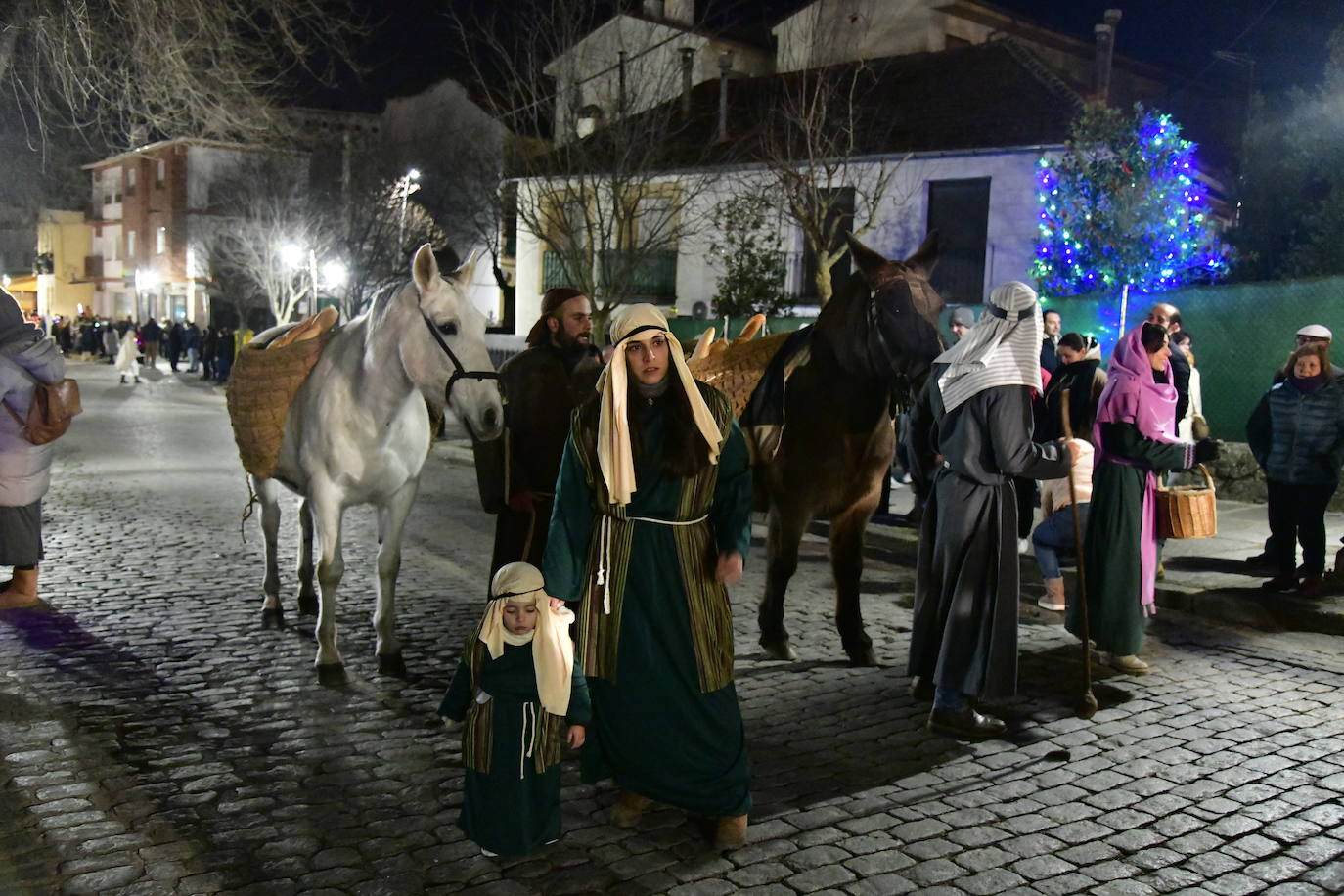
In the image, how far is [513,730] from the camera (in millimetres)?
3936

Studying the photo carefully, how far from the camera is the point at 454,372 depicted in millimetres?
5844

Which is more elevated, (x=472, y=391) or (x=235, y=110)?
(x=235, y=110)

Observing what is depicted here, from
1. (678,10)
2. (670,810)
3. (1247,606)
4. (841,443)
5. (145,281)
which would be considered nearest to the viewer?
(670,810)

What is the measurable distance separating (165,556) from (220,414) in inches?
625

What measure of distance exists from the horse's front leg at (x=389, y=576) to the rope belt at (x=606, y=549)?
2524 mm

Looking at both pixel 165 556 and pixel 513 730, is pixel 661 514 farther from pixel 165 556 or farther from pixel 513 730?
pixel 165 556

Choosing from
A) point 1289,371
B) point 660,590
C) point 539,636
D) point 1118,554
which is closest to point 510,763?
point 539,636

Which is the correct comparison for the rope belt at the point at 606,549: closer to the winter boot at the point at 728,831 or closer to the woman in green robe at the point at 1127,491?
the winter boot at the point at 728,831

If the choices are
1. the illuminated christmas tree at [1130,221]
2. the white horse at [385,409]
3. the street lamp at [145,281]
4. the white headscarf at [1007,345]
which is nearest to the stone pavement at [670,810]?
the white horse at [385,409]

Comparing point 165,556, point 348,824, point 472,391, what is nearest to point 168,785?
point 348,824

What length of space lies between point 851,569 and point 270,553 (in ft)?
12.4

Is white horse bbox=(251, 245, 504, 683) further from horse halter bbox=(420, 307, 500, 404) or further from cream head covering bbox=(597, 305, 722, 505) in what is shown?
cream head covering bbox=(597, 305, 722, 505)

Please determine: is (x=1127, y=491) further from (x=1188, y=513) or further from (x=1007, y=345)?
(x=1007, y=345)

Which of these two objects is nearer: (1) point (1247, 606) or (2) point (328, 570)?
(2) point (328, 570)
